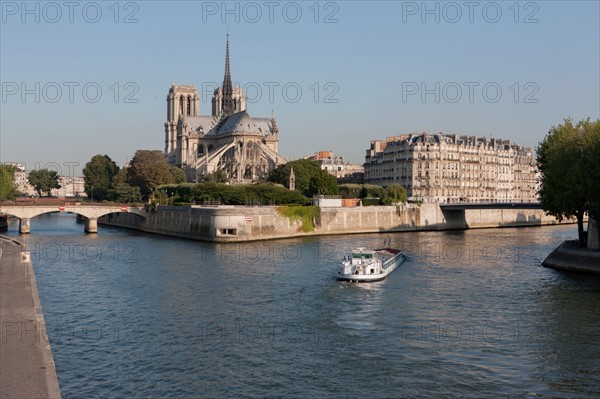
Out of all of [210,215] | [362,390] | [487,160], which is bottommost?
[362,390]

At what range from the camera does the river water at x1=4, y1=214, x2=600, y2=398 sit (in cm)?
2089

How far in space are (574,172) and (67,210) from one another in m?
55.1

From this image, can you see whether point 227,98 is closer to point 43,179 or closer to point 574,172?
point 43,179

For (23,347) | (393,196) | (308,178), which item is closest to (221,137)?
(308,178)

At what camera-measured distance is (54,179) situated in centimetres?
17362

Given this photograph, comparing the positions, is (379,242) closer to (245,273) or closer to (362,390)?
(245,273)

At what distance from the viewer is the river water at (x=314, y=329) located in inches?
822

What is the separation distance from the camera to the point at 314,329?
27.7 m

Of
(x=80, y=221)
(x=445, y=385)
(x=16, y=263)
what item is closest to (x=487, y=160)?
(x=80, y=221)

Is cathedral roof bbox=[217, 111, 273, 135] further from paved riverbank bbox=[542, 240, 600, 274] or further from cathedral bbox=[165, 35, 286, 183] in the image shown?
paved riverbank bbox=[542, 240, 600, 274]

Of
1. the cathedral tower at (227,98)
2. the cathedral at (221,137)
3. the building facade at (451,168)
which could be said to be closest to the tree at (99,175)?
the cathedral at (221,137)

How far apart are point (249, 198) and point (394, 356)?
59.2m

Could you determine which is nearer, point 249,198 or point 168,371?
point 168,371

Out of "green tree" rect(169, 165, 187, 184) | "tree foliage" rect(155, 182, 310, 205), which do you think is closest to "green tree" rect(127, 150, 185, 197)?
"green tree" rect(169, 165, 187, 184)
